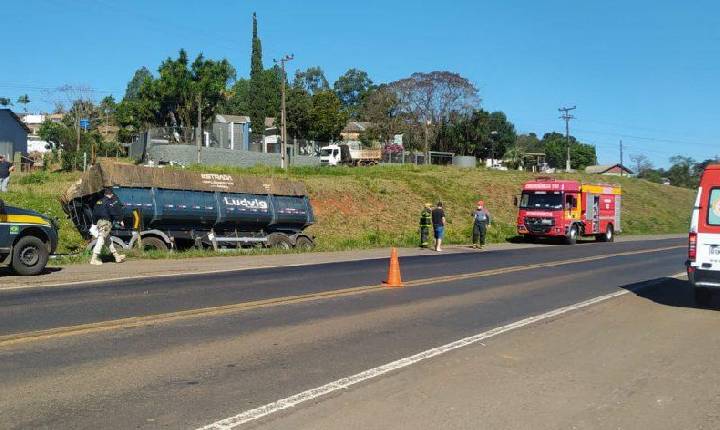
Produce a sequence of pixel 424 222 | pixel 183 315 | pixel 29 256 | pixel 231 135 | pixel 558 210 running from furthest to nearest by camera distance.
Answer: pixel 231 135 → pixel 558 210 → pixel 424 222 → pixel 29 256 → pixel 183 315

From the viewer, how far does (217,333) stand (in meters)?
8.93

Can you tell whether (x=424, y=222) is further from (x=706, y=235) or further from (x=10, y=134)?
(x=10, y=134)

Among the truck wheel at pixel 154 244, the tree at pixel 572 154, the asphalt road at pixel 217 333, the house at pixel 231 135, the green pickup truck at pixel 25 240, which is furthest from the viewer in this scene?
the tree at pixel 572 154

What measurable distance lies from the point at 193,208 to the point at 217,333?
1530 cm

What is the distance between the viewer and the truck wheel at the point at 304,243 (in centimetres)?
2645

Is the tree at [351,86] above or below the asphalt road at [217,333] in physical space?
above

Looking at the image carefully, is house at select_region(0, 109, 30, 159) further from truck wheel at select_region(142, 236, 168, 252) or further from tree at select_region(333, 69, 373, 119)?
tree at select_region(333, 69, 373, 119)

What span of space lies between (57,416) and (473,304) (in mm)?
8111

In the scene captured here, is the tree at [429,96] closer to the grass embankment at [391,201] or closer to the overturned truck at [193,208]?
Result: the grass embankment at [391,201]

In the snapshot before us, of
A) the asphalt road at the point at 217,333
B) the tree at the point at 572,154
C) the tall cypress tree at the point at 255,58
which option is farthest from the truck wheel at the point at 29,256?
the tree at the point at 572,154

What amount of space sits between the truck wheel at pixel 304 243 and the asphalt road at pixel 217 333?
30.0ft

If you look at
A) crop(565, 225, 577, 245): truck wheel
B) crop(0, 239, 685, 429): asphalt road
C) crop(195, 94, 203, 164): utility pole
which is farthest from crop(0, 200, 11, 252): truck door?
crop(195, 94, 203, 164): utility pole

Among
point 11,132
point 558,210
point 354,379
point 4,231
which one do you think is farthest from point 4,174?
point 11,132

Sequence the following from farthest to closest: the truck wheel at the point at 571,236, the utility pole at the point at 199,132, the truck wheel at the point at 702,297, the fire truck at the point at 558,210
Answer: the utility pole at the point at 199,132 < the truck wheel at the point at 571,236 < the fire truck at the point at 558,210 < the truck wheel at the point at 702,297
